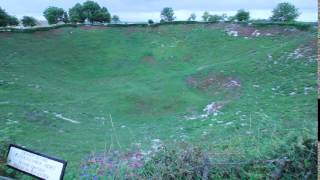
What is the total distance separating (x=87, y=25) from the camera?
132 ft

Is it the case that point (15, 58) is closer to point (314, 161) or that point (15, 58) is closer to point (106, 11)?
point (106, 11)

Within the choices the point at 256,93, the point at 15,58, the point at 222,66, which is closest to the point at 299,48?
the point at 222,66

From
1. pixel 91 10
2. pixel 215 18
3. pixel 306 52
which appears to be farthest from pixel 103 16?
pixel 306 52

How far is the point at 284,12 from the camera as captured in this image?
43.8 metres

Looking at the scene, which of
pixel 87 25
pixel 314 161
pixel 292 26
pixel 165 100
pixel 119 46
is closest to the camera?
pixel 314 161

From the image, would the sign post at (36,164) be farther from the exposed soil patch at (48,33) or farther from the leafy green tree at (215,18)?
the leafy green tree at (215,18)

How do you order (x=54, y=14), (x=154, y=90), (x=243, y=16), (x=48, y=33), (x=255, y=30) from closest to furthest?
(x=154, y=90) → (x=255, y=30) → (x=48, y=33) → (x=243, y=16) → (x=54, y=14)

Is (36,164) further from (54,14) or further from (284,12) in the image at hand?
(54,14)

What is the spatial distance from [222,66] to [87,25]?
19.2 meters

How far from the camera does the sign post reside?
3.91 meters

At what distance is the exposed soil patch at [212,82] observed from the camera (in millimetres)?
22289

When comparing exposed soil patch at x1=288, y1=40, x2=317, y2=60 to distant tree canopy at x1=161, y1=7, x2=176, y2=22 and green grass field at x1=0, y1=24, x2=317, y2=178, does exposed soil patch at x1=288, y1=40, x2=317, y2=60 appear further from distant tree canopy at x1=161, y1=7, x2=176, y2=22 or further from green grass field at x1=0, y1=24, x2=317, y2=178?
distant tree canopy at x1=161, y1=7, x2=176, y2=22

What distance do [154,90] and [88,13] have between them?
25.7 metres

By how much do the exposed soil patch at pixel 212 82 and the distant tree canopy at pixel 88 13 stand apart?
25.2 m
